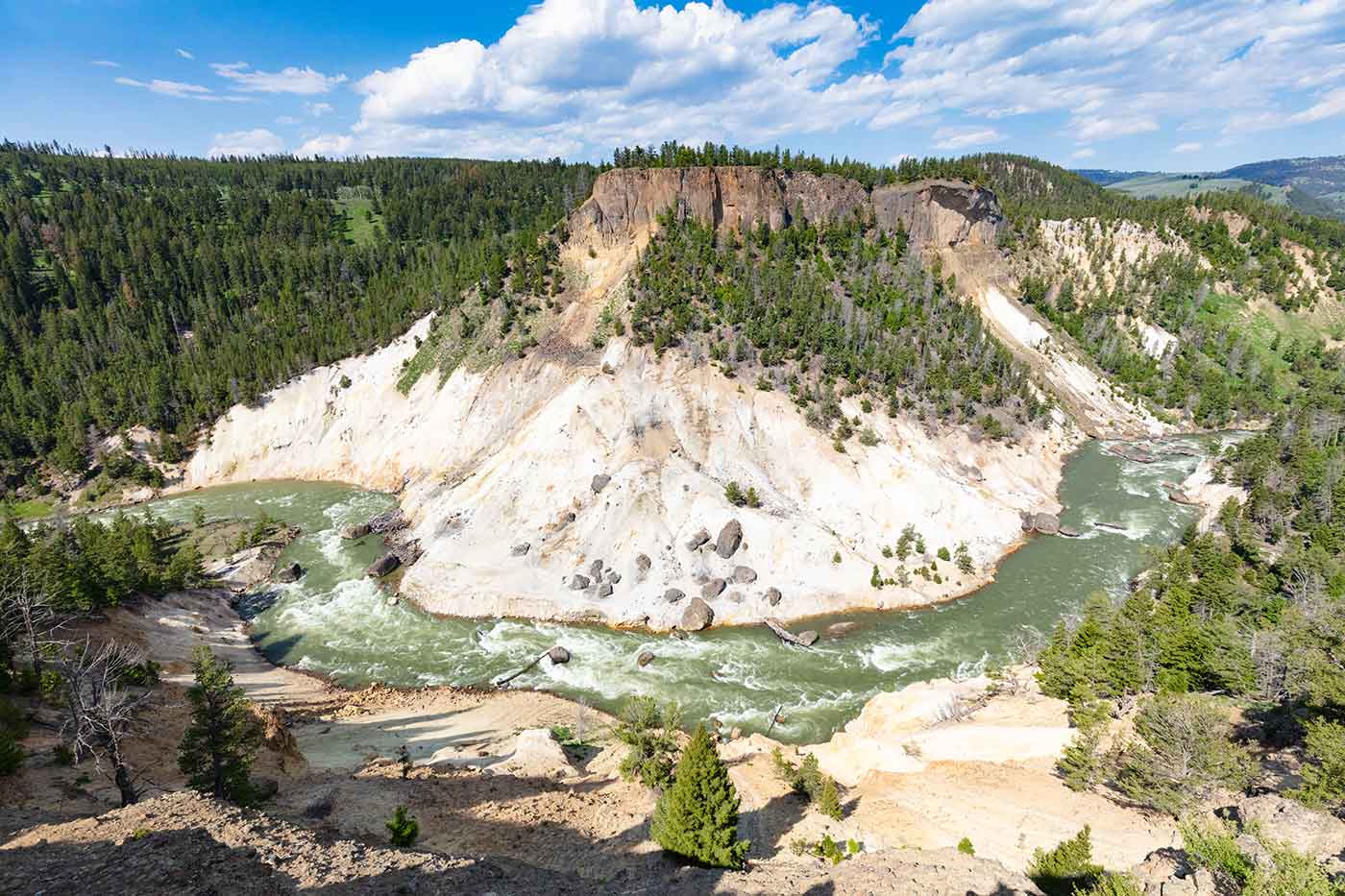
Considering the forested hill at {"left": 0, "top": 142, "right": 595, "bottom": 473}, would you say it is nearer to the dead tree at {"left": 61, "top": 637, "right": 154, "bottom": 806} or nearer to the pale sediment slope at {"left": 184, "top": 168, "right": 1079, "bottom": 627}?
the pale sediment slope at {"left": 184, "top": 168, "right": 1079, "bottom": 627}

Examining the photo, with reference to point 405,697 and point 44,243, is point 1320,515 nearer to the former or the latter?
point 405,697

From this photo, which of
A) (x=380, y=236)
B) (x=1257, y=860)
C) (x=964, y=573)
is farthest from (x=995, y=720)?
(x=380, y=236)

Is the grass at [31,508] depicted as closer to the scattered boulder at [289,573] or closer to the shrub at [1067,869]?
the scattered boulder at [289,573]

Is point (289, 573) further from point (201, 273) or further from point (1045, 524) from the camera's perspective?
point (201, 273)

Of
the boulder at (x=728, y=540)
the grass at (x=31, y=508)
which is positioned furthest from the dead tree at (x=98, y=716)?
the grass at (x=31, y=508)

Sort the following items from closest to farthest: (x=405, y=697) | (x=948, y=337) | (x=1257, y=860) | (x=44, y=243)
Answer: (x=1257, y=860)
(x=405, y=697)
(x=948, y=337)
(x=44, y=243)

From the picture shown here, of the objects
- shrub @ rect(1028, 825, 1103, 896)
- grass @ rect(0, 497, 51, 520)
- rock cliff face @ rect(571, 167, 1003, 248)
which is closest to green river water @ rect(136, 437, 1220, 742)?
shrub @ rect(1028, 825, 1103, 896)
